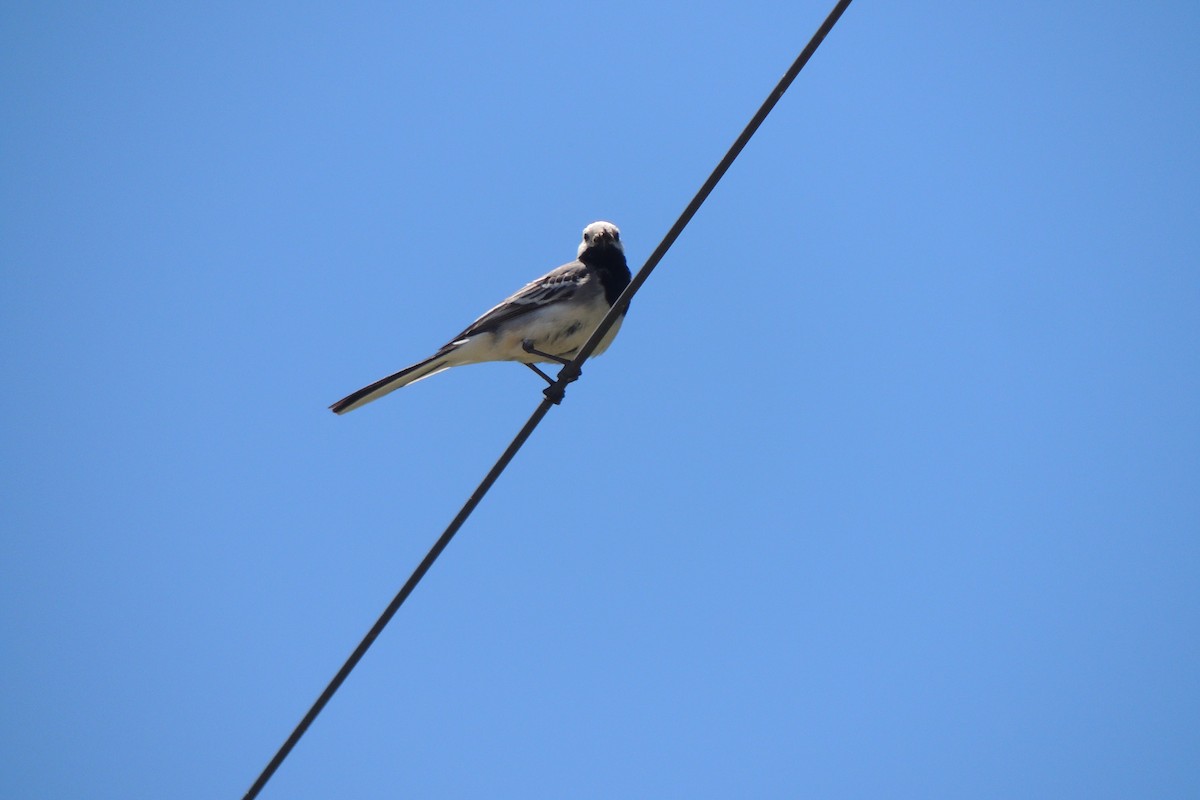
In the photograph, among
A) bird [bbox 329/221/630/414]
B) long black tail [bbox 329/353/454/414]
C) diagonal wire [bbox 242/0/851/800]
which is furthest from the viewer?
bird [bbox 329/221/630/414]

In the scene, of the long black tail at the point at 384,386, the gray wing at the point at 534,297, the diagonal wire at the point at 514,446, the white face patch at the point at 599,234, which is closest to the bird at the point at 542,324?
the gray wing at the point at 534,297

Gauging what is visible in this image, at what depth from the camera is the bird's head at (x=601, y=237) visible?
9.96 meters

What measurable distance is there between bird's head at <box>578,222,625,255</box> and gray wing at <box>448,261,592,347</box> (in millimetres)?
457

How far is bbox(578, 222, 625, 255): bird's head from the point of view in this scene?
32.7 feet

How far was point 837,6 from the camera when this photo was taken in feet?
16.7

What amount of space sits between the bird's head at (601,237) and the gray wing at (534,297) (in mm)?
457

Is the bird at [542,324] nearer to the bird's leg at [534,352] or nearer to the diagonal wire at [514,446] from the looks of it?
the bird's leg at [534,352]

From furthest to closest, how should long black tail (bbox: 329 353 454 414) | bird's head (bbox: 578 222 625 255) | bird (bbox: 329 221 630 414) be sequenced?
1. bird's head (bbox: 578 222 625 255)
2. bird (bbox: 329 221 630 414)
3. long black tail (bbox: 329 353 454 414)

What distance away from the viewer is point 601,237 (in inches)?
394

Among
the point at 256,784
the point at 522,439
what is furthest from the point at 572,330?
the point at 256,784

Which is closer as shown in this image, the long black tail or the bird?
the long black tail

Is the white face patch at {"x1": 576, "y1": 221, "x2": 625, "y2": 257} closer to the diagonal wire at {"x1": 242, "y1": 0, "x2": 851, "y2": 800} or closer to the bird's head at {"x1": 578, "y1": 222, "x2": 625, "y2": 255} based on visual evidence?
the bird's head at {"x1": 578, "y1": 222, "x2": 625, "y2": 255}

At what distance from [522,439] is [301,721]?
1845 millimetres

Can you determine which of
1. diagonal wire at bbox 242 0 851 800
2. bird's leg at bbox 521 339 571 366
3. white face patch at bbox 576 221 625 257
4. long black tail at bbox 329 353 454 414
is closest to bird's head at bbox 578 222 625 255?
white face patch at bbox 576 221 625 257
